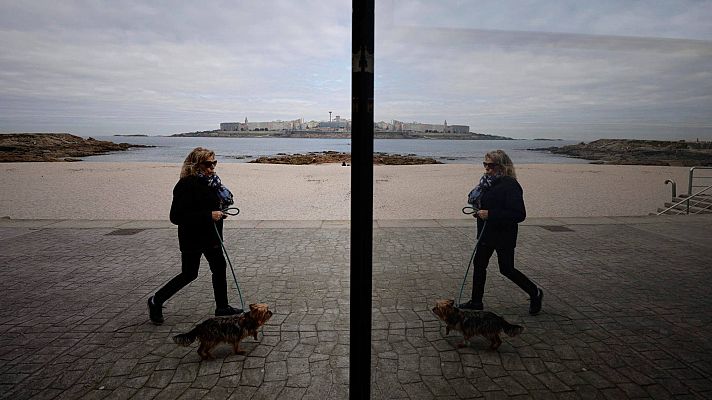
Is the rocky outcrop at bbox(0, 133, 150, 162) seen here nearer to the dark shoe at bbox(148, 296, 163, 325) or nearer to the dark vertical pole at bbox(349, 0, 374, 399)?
the dark shoe at bbox(148, 296, 163, 325)

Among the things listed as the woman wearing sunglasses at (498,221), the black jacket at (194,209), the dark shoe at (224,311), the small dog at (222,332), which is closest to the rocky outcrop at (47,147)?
the black jacket at (194,209)

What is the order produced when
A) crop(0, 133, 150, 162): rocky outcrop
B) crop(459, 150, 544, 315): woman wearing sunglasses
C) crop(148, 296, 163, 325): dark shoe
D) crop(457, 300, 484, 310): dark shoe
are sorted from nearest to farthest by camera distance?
crop(459, 150, 544, 315): woman wearing sunglasses → crop(457, 300, 484, 310): dark shoe → crop(148, 296, 163, 325): dark shoe → crop(0, 133, 150, 162): rocky outcrop

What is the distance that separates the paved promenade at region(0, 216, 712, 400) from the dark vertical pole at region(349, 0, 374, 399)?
0.37 m

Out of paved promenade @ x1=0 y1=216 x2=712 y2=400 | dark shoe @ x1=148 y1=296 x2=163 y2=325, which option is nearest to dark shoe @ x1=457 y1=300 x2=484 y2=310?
paved promenade @ x1=0 y1=216 x2=712 y2=400

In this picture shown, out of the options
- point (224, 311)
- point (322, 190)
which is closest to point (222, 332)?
point (224, 311)

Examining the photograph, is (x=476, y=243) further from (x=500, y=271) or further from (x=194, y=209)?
(x=194, y=209)

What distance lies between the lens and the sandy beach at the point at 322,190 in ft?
9.25

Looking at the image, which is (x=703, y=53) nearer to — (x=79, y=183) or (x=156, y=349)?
(x=156, y=349)

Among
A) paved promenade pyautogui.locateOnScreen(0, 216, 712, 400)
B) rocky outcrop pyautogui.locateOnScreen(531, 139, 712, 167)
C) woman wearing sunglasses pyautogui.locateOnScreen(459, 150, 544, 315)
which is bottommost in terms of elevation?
paved promenade pyautogui.locateOnScreen(0, 216, 712, 400)

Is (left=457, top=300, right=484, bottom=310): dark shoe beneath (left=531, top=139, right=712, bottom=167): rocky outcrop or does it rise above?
beneath

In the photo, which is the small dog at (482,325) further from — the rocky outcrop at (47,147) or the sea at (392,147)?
the rocky outcrop at (47,147)

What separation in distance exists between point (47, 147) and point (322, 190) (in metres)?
6.42

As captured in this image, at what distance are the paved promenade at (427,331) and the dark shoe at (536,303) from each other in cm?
4

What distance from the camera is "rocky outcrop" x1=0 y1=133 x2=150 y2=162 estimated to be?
412 cm
